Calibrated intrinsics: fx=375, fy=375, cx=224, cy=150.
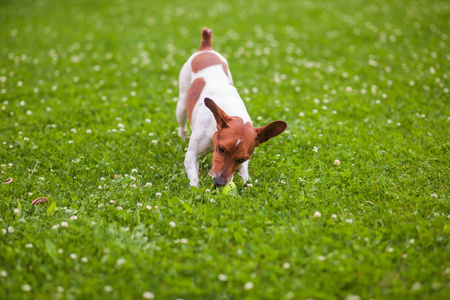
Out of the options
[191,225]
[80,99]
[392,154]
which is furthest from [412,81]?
[80,99]

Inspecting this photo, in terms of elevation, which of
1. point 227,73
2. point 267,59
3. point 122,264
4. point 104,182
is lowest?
point 267,59

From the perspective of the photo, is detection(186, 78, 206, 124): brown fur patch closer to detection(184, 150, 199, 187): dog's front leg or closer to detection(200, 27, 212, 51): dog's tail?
detection(184, 150, 199, 187): dog's front leg

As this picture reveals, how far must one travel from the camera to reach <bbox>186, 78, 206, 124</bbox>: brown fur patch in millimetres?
5547

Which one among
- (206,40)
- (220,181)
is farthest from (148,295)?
(206,40)

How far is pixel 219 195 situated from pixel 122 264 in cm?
153

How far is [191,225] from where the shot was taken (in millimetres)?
4160

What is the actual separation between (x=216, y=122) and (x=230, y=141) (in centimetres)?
48

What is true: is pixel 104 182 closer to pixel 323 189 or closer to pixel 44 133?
pixel 44 133

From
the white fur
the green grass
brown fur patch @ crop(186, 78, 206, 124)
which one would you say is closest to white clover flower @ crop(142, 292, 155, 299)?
the green grass

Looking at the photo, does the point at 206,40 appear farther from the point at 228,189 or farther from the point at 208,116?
the point at 228,189

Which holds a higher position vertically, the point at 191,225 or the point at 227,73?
the point at 227,73

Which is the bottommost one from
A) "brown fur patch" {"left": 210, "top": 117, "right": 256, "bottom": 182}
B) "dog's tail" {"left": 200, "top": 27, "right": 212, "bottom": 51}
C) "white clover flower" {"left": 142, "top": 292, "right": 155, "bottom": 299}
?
"white clover flower" {"left": 142, "top": 292, "right": 155, "bottom": 299}

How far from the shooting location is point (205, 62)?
6.00 m

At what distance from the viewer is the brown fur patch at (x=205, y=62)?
597 centimetres
